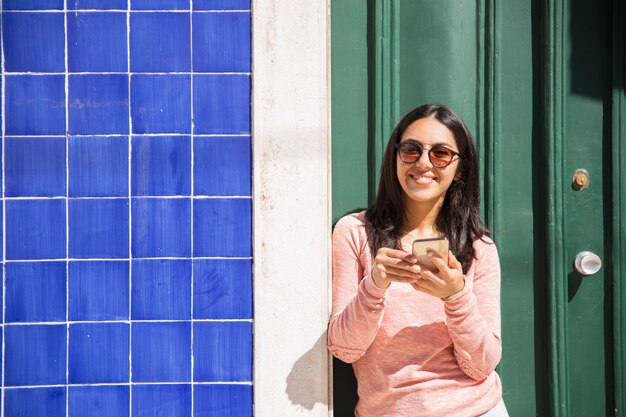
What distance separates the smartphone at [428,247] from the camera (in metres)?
2.22

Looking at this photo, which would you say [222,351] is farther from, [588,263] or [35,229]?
[588,263]

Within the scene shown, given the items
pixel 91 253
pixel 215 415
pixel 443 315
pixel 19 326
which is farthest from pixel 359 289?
pixel 19 326

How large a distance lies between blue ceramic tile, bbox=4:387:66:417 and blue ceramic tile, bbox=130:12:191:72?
1224 mm

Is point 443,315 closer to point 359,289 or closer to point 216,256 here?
point 359,289

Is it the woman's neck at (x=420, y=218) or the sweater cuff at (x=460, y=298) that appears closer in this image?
the sweater cuff at (x=460, y=298)

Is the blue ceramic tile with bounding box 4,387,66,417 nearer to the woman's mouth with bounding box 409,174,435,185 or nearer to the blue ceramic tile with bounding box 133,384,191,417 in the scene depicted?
the blue ceramic tile with bounding box 133,384,191,417

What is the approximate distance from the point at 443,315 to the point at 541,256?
65 centimetres

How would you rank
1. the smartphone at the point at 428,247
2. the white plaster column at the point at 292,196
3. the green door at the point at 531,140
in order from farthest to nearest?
the green door at the point at 531,140, the white plaster column at the point at 292,196, the smartphone at the point at 428,247

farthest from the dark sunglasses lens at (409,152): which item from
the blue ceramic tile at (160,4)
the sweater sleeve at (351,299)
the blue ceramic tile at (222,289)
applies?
the blue ceramic tile at (160,4)

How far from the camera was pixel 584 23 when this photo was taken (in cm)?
297

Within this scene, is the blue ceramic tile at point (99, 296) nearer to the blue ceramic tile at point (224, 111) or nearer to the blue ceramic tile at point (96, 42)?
the blue ceramic tile at point (224, 111)

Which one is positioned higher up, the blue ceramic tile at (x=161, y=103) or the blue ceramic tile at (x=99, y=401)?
the blue ceramic tile at (x=161, y=103)

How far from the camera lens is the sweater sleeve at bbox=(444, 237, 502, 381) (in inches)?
92.3

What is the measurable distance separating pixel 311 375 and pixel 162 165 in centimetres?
92
